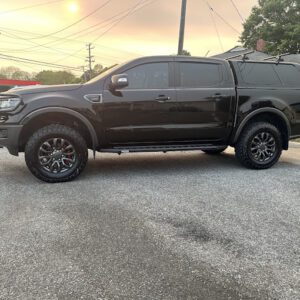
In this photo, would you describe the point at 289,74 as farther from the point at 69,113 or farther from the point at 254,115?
the point at 69,113

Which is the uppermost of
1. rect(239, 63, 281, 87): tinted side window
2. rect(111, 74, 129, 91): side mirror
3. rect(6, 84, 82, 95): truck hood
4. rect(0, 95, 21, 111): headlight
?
rect(239, 63, 281, 87): tinted side window

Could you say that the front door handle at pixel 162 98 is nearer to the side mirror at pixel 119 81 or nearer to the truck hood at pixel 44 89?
the side mirror at pixel 119 81

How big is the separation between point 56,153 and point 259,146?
3.34 meters

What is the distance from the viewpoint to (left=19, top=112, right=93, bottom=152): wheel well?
5570mm

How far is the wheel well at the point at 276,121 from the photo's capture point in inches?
257

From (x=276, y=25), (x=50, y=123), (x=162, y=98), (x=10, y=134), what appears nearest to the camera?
(x=10, y=134)

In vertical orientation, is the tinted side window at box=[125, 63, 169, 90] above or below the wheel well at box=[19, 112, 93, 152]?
above

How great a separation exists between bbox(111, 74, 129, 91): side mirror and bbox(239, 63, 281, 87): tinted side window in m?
2.09

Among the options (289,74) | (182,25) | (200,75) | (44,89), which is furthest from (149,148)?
(182,25)

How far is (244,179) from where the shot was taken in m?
5.88

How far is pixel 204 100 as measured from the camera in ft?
20.0

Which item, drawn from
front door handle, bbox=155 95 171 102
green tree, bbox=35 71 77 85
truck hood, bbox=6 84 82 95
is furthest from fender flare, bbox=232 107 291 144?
green tree, bbox=35 71 77 85

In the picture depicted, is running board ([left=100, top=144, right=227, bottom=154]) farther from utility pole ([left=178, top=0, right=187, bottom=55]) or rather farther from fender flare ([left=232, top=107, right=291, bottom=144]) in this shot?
utility pole ([left=178, top=0, right=187, bottom=55])

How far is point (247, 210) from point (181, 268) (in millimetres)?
1647
